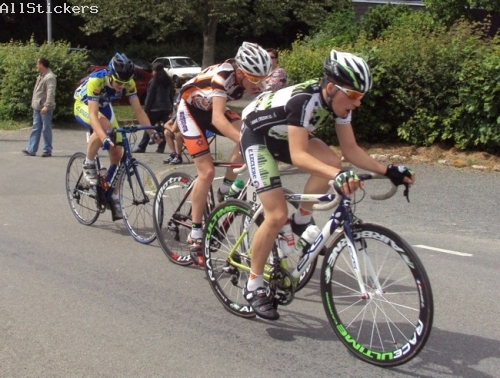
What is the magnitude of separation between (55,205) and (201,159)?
3.89 m

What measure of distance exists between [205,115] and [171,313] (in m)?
1.81

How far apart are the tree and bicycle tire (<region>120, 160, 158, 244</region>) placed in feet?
84.2

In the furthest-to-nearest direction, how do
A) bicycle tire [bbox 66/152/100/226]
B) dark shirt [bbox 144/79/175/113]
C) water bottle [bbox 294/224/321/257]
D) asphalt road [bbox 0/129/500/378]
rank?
dark shirt [bbox 144/79/175/113], bicycle tire [bbox 66/152/100/226], water bottle [bbox 294/224/321/257], asphalt road [bbox 0/129/500/378]

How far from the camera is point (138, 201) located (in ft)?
25.0

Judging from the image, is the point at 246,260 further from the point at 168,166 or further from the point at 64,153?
the point at 64,153

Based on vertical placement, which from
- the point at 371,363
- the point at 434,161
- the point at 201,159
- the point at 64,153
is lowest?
the point at 64,153

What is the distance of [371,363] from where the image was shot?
14.6ft

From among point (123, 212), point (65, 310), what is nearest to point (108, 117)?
point (123, 212)

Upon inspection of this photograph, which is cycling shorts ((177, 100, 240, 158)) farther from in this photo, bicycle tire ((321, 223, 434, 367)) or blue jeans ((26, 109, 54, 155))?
blue jeans ((26, 109, 54, 155))

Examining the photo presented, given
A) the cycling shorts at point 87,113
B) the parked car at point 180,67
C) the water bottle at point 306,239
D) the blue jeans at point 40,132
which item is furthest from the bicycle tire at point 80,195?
the parked car at point 180,67

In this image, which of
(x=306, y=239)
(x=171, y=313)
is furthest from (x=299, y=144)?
(x=171, y=313)

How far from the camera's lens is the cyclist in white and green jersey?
14.6 feet

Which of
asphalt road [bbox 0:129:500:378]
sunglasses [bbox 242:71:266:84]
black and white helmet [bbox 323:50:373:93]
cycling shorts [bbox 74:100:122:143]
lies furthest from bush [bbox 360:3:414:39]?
black and white helmet [bbox 323:50:373:93]

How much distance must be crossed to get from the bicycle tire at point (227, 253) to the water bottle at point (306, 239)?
1.15 feet
